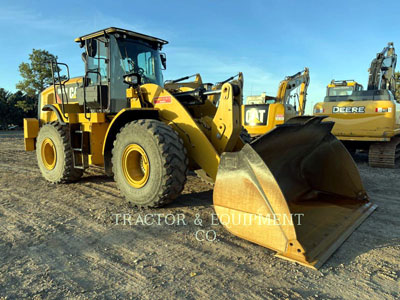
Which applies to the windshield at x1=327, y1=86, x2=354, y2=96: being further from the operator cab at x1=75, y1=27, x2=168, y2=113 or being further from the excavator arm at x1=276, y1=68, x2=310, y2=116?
the operator cab at x1=75, y1=27, x2=168, y2=113

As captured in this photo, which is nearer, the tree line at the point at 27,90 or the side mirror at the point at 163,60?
the side mirror at the point at 163,60

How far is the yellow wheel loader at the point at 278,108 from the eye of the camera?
983 centimetres

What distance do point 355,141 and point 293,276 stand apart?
783cm

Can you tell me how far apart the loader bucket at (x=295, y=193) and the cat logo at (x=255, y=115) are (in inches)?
223

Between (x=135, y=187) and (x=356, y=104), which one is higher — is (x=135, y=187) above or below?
below

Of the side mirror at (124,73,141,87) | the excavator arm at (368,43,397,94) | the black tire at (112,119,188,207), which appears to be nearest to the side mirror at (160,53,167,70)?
the side mirror at (124,73,141,87)

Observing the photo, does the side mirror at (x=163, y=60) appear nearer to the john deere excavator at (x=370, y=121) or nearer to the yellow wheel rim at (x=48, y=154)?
the yellow wheel rim at (x=48, y=154)

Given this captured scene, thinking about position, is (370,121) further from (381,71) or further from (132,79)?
(132,79)

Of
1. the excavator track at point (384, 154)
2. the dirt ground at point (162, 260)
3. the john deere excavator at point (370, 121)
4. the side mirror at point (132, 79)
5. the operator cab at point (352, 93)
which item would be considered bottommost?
the dirt ground at point (162, 260)

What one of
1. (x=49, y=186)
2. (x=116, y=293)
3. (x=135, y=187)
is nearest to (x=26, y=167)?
(x=49, y=186)

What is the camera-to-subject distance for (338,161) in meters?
4.35

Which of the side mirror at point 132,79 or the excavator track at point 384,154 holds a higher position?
the side mirror at point 132,79

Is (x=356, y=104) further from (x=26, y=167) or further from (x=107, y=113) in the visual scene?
(x=26, y=167)


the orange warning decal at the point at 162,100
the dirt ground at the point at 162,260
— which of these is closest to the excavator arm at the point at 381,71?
the dirt ground at the point at 162,260
